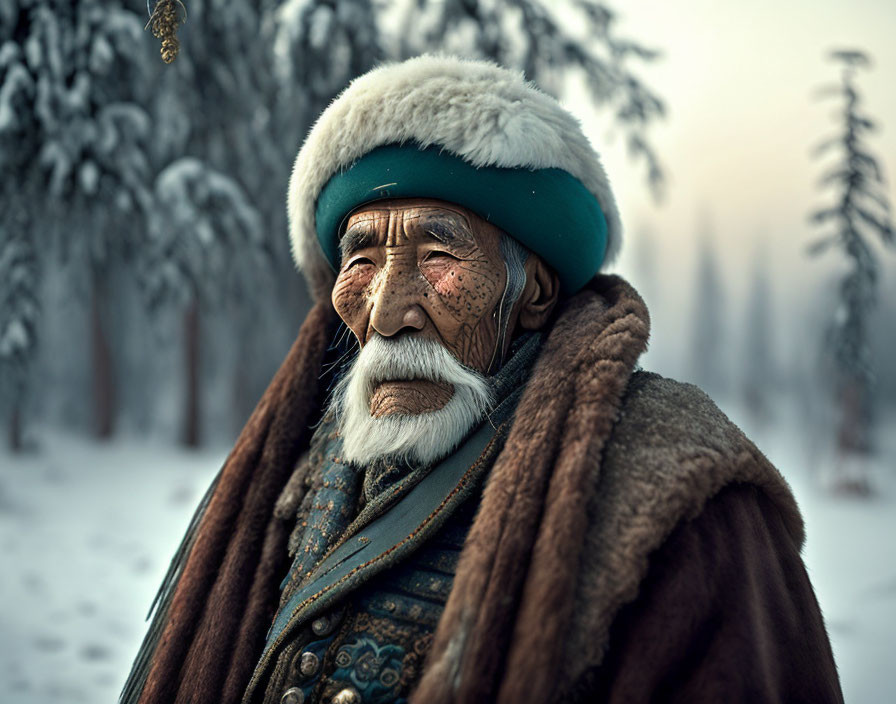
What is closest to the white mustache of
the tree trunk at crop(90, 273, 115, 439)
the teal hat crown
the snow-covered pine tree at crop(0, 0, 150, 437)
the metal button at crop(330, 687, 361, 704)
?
the teal hat crown

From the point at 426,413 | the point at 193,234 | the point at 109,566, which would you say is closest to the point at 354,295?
the point at 426,413

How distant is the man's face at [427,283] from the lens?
1704mm

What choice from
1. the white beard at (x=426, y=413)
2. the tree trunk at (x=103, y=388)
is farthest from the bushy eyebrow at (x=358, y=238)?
the tree trunk at (x=103, y=388)

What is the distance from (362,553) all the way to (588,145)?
120 centimetres

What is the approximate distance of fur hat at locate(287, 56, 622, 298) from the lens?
168cm

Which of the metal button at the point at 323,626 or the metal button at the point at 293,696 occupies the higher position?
the metal button at the point at 323,626

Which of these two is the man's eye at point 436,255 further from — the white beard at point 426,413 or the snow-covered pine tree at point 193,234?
the snow-covered pine tree at point 193,234

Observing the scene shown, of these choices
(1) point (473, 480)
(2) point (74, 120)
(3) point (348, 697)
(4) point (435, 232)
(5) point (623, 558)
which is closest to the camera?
(5) point (623, 558)

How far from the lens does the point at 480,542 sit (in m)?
1.36

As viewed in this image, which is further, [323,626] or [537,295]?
[537,295]

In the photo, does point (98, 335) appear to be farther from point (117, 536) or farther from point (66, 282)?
point (117, 536)

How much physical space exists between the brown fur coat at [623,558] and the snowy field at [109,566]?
6.27 feet

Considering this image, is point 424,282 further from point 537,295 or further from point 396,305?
point 537,295

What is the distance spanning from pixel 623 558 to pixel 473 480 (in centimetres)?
43
